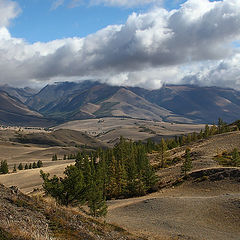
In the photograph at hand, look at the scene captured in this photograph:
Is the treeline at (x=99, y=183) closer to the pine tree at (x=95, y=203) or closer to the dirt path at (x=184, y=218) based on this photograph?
the pine tree at (x=95, y=203)

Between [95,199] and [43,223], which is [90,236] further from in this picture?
[95,199]

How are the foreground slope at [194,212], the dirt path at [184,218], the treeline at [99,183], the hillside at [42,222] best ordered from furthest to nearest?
the treeline at [99,183], the foreground slope at [194,212], the dirt path at [184,218], the hillside at [42,222]

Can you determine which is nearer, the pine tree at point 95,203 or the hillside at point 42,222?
the hillside at point 42,222

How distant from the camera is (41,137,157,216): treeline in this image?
36438 mm

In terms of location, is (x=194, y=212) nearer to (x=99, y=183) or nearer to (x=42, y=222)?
(x=99, y=183)

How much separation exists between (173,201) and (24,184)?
8631 centimetres

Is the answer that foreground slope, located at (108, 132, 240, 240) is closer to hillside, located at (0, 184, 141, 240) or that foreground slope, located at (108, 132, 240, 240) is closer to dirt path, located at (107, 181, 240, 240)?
dirt path, located at (107, 181, 240, 240)

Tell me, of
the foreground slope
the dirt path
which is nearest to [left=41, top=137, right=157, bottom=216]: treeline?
the foreground slope

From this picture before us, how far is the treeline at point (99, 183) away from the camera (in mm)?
36438

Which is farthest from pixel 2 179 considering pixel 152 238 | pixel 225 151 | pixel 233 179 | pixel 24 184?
pixel 152 238

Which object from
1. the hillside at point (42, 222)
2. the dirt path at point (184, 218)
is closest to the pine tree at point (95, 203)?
the dirt path at point (184, 218)

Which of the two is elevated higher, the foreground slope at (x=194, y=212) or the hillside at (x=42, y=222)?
the hillside at (x=42, y=222)

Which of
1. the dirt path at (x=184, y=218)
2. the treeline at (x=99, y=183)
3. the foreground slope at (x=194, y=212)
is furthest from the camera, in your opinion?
the treeline at (x=99, y=183)

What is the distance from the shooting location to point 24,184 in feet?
367
